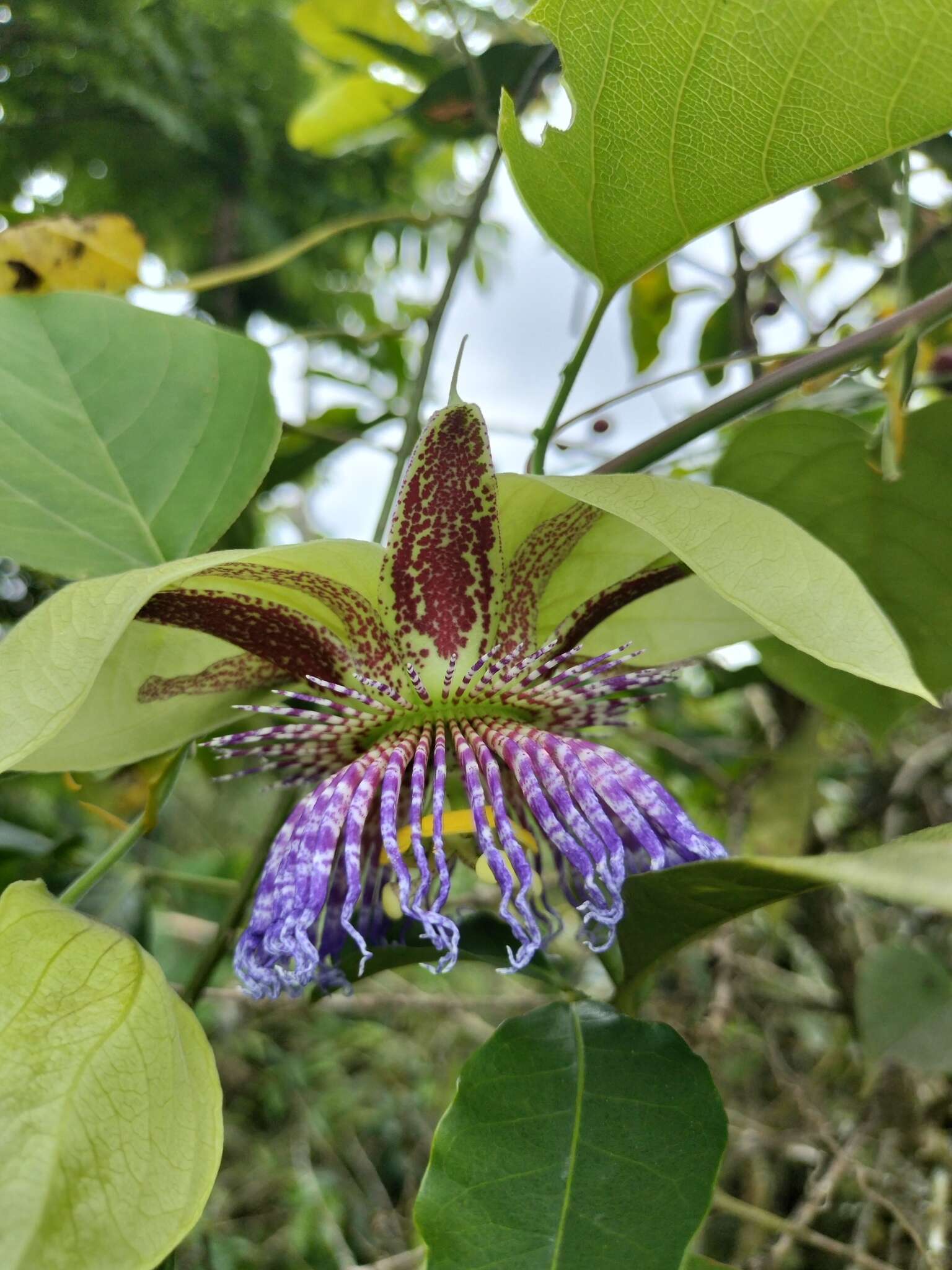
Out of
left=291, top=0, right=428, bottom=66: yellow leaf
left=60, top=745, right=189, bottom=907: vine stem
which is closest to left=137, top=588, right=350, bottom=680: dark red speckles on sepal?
left=60, top=745, right=189, bottom=907: vine stem

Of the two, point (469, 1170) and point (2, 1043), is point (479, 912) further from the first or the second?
point (2, 1043)

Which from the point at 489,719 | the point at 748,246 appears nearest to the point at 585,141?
the point at 489,719

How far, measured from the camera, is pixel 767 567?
418mm

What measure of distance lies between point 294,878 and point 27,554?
9.7 inches

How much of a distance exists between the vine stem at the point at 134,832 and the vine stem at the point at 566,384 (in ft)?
0.90

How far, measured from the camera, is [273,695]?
655 mm

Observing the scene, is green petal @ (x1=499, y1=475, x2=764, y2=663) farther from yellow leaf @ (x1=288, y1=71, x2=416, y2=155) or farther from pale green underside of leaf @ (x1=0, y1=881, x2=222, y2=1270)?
yellow leaf @ (x1=288, y1=71, x2=416, y2=155)

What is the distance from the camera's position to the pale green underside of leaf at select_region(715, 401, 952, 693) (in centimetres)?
68

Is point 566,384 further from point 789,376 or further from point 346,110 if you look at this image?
point 346,110

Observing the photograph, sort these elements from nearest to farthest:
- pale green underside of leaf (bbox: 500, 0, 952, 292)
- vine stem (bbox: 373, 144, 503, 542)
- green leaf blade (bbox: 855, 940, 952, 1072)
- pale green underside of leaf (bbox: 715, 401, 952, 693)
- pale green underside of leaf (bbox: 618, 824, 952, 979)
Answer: pale green underside of leaf (bbox: 618, 824, 952, 979), pale green underside of leaf (bbox: 500, 0, 952, 292), pale green underside of leaf (bbox: 715, 401, 952, 693), green leaf blade (bbox: 855, 940, 952, 1072), vine stem (bbox: 373, 144, 503, 542)

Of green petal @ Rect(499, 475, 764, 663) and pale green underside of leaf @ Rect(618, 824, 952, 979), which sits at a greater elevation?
green petal @ Rect(499, 475, 764, 663)

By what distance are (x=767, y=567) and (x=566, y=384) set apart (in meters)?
0.20

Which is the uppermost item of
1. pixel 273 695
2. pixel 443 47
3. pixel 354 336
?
pixel 443 47

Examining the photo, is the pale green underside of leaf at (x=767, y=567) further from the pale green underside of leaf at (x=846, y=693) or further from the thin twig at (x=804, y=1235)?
the thin twig at (x=804, y=1235)
